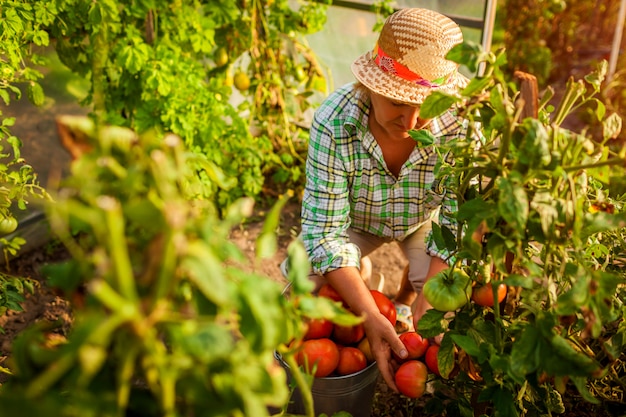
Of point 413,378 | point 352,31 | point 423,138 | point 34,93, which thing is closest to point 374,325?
point 413,378

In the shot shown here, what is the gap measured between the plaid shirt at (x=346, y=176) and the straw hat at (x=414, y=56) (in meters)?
0.20

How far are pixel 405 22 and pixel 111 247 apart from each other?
103 cm

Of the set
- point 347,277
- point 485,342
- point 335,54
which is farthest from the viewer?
point 335,54

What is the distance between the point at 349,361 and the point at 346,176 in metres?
0.55

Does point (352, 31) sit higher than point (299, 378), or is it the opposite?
point (352, 31)

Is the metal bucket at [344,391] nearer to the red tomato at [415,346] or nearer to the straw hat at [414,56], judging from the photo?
the red tomato at [415,346]

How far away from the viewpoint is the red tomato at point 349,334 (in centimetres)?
147

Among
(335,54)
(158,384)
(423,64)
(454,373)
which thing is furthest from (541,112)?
(335,54)

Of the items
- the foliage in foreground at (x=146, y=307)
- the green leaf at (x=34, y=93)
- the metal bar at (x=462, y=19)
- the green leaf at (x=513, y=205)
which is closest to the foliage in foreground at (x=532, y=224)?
the green leaf at (x=513, y=205)

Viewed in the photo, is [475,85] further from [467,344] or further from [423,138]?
[467,344]

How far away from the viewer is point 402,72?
135cm

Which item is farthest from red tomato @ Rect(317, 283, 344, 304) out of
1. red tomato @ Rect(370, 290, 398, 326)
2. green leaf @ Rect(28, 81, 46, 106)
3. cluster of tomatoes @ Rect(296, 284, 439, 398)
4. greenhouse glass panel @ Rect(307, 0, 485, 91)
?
greenhouse glass panel @ Rect(307, 0, 485, 91)

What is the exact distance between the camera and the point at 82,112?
249 cm

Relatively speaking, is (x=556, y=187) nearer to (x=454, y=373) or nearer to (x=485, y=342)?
(x=485, y=342)
